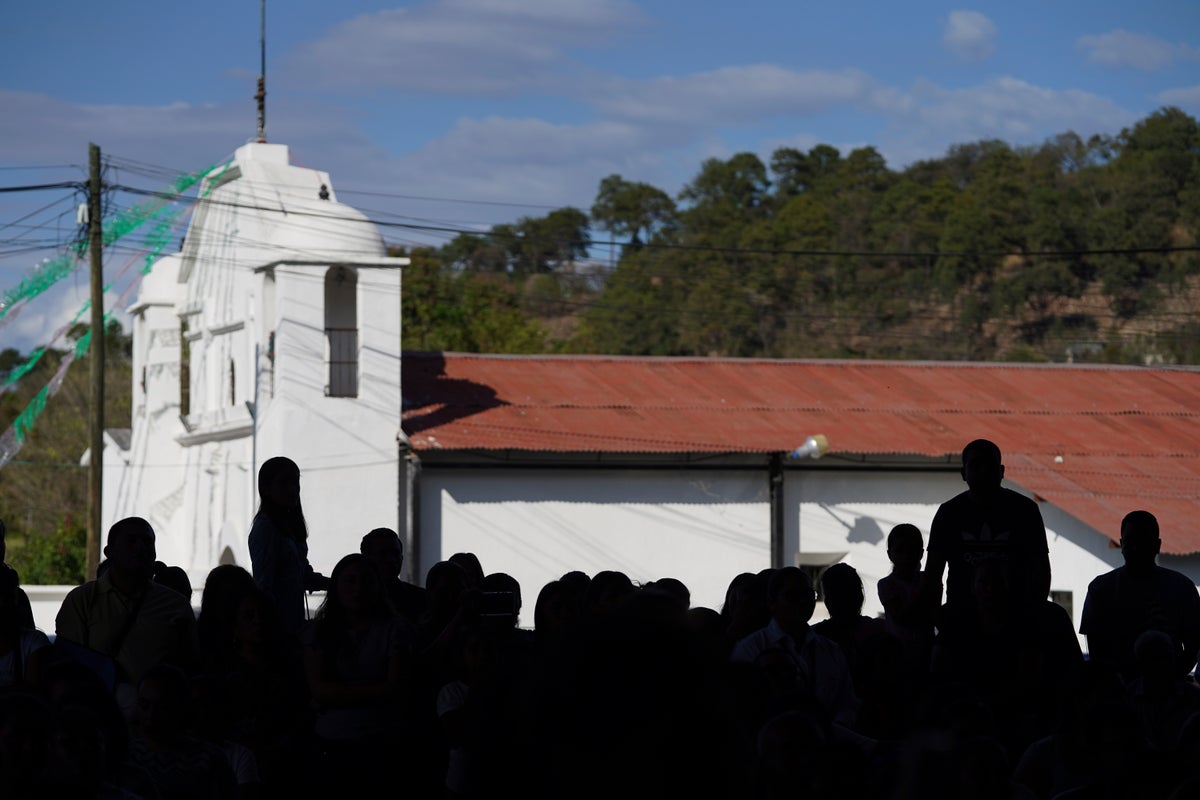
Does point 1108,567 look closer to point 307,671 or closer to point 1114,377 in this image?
point 1114,377

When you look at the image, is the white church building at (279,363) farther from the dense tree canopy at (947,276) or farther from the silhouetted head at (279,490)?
the dense tree canopy at (947,276)

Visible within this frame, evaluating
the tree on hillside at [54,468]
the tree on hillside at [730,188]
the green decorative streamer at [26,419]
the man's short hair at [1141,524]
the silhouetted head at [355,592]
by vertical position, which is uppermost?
the tree on hillside at [730,188]

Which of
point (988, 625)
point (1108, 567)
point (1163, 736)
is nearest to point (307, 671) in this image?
point (988, 625)

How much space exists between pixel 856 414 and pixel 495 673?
848 inches

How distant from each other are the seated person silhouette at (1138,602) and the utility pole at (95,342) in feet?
59.2

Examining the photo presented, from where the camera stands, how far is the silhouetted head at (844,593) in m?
7.53

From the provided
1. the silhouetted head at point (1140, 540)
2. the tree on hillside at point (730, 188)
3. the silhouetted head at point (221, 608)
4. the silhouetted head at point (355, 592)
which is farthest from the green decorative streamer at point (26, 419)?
the tree on hillside at point (730, 188)

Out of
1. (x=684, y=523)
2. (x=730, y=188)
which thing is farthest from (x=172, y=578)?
(x=730, y=188)

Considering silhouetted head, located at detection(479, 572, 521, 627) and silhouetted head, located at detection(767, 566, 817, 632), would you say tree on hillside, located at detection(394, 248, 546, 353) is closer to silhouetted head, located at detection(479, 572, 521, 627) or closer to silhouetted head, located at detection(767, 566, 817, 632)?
silhouetted head, located at detection(479, 572, 521, 627)

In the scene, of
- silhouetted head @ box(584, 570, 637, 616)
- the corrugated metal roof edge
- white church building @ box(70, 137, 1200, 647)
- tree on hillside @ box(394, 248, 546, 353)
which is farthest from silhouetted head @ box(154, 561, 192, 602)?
tree on hillside @ box(394, 248, 546, 353)

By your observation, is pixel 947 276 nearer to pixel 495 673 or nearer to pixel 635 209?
pixel 635 209

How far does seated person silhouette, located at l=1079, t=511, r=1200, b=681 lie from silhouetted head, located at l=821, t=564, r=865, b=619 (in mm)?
1365

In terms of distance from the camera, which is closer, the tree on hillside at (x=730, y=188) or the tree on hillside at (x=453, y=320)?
the tree on hillside at (x=453, y=320)

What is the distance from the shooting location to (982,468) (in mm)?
7473
